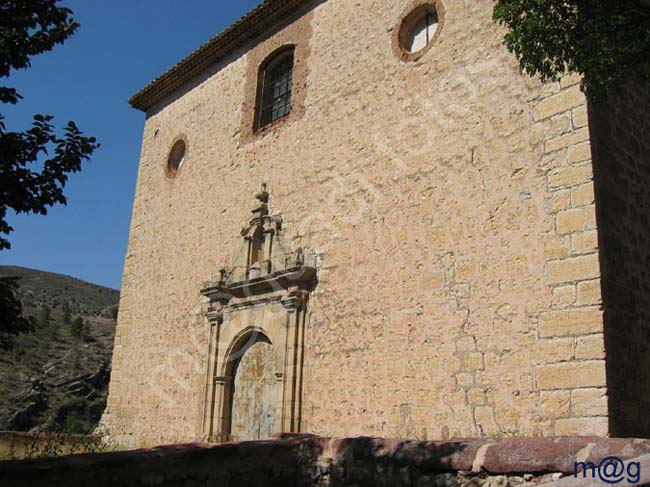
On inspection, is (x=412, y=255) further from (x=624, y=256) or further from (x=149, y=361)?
(x=149, y=361)

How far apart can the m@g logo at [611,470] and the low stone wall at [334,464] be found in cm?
4

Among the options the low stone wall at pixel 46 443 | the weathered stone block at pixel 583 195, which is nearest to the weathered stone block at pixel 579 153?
the weathered stone block at pixel 583 195

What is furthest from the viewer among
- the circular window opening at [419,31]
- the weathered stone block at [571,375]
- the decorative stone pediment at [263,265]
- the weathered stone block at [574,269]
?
the decorative stone pediment at [263,265]

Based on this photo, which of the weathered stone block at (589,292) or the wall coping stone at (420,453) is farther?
the weathered stone block at (589,292)

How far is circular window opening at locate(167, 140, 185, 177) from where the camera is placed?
1212 centimetres

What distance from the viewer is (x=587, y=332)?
5.54 m

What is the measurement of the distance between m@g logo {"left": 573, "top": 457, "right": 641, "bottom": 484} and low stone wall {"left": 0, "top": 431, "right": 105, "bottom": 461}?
6985mm

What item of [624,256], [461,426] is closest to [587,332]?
[624,256]

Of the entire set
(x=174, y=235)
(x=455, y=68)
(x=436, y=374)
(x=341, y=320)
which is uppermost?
(x=455, y=68)

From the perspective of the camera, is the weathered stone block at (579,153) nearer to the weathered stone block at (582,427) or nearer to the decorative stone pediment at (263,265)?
the weathered stone block at (582,427)

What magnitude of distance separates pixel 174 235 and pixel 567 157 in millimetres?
7353

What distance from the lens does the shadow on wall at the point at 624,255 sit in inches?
219

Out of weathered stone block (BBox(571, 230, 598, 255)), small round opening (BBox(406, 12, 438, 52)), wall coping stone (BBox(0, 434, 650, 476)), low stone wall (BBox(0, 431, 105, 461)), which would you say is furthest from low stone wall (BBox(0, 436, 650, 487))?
small round opening (BBox(406, 12, 438, 52))

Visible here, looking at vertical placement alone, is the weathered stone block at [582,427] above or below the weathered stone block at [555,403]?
below
